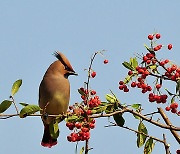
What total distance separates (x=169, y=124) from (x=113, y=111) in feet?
1.04

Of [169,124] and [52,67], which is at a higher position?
[52,67]

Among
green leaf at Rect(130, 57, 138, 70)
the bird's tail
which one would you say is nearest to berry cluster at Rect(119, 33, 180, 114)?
green leaf at Rect(130, 57, 138, 70)

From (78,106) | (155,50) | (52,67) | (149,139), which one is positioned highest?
(52,67)

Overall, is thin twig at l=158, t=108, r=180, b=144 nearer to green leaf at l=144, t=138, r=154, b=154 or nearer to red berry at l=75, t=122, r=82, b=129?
green leaf at l=144, t=138, r=154, b=154

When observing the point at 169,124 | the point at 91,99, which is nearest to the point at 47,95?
the point at 91,99

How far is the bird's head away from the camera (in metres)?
5.04

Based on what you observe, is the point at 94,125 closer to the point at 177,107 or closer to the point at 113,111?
the point at 113,111

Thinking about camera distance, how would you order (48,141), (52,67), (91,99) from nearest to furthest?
(91,99) < (48,141) < (52,67)

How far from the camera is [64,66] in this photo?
16.7ft

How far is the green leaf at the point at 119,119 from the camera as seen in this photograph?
2825 millimetres

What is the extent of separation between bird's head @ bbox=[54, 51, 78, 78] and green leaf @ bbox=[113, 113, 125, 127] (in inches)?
86.1

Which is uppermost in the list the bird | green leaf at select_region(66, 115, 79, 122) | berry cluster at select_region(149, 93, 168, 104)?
the bird

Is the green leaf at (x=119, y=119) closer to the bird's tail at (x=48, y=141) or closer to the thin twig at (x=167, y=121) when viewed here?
the thin twig at (x=167, y=121)

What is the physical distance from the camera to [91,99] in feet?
9.62
